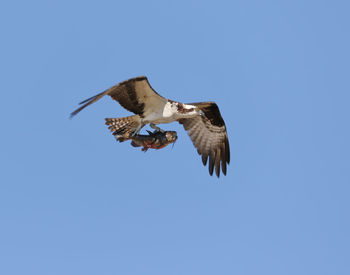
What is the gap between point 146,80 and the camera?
43.7ft

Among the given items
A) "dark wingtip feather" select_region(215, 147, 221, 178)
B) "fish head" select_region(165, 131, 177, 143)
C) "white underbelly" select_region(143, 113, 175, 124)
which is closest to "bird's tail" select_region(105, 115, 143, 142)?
"white underbelly" select_region(143, 113, 175, 124)

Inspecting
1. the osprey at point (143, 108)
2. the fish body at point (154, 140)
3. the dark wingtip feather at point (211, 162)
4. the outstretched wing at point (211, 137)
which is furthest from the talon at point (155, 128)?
the dark wingtip feather at point (211, 162)

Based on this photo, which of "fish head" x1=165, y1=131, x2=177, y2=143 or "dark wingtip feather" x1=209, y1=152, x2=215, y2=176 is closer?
"fish head" x1=165, y1=131, x2=177, y2=143

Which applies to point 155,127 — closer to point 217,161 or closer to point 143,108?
point 143,108

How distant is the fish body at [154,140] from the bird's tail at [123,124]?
640 mm

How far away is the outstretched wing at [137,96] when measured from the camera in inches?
523

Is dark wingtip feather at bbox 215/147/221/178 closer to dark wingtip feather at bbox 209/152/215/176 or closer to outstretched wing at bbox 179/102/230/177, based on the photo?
outstretched wing at bbox 179/102/230/177

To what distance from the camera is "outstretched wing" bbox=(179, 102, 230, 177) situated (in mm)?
16688

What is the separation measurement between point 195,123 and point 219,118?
0.74m

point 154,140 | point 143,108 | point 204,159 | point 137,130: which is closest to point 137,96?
point 143,108

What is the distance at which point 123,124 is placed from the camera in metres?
14.3

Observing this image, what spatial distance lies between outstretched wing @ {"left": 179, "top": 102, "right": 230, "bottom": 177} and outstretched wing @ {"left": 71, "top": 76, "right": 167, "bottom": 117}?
7.95 ft

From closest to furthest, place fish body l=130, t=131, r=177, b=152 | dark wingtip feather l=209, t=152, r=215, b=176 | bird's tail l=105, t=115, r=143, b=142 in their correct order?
fish body l=130, t=131, r=177, b=152 → bird's tail l=105, t=115, r=143, b=142 → dark wingtip feather l=209, t=152, r=215, b=176

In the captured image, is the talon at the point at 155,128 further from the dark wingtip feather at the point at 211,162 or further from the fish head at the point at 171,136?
the dark wingtip feather at the point at 211,162
